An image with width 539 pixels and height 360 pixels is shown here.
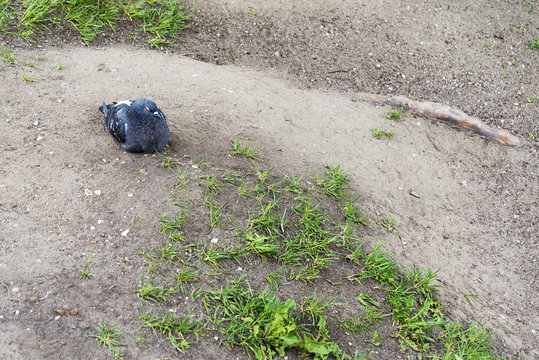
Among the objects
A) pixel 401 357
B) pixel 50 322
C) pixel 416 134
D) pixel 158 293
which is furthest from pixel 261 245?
pixel 416 134

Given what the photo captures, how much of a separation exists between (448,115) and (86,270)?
15.0ft

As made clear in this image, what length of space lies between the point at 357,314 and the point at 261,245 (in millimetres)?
868

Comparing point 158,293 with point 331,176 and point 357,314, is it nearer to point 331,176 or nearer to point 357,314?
point 357,314

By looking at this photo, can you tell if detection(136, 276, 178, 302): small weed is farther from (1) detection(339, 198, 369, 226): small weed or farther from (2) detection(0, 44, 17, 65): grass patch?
(2) detection(0, 44, 17, 65): grass patch

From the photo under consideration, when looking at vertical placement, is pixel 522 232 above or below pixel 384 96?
below

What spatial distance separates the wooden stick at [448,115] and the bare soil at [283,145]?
0.12 meters

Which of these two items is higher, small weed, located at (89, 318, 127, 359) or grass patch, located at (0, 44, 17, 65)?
grass patch, located at (0, 44, 17, 65)

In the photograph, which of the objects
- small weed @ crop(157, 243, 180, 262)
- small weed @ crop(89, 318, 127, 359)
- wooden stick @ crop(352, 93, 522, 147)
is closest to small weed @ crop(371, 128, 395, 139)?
wooden stick @ crop(352, 93, 522, 147)

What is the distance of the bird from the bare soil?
133 mm

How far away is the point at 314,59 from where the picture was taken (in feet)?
Result: 21.1

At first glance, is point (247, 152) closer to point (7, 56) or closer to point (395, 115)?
point (395, 115)

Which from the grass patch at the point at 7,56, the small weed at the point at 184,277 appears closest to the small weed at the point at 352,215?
the small weed at the point at 184,277

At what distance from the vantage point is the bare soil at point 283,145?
126 inches

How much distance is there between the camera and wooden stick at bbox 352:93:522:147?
573cm
